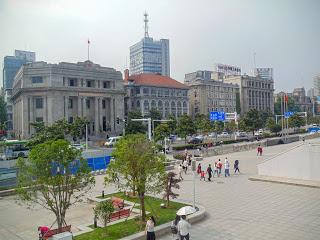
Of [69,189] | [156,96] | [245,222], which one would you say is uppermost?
[156,96]

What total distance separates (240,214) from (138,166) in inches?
240

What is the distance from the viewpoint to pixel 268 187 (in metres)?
24.3

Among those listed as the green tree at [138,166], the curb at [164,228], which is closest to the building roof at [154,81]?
the green tree at [138,166]

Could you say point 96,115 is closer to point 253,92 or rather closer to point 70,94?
point 70,94

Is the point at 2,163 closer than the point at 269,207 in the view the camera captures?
No

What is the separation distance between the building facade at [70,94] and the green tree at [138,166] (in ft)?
191

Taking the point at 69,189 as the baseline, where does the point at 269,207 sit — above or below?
below

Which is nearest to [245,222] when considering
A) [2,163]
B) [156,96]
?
[2,163]

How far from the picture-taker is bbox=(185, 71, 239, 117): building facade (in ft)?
388

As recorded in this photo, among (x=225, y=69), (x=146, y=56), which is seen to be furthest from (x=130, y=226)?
(x=146, y=56)

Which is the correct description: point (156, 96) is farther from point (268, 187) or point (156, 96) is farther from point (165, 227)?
point (165, 227)

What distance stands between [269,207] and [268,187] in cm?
586

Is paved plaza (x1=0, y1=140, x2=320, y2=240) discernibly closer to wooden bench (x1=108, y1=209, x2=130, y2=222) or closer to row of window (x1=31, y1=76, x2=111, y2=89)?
wooden bench (x1=108, y1=209, x2=130, y2=222)

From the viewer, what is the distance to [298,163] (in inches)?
1030
